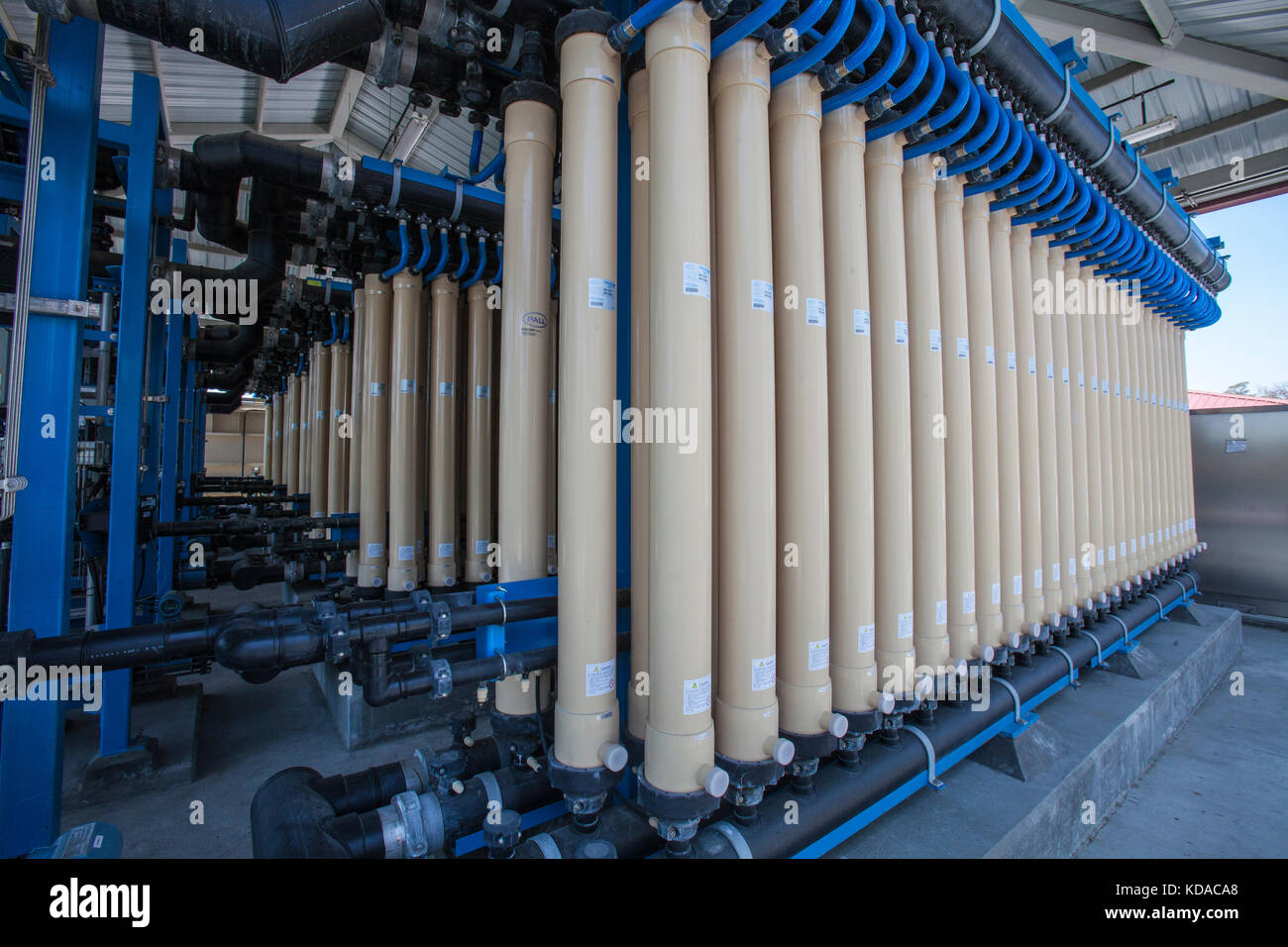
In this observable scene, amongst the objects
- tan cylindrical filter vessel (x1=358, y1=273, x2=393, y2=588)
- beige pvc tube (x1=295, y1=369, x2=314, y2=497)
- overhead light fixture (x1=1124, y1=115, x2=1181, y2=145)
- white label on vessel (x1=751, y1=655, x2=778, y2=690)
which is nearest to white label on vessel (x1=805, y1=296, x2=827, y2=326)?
white label on vessel (x1=751, y1=655, x2=778, y2=690)

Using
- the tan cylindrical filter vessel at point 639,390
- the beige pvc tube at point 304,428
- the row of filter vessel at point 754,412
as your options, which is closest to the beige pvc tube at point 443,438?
the row of filter vessel at point 754,412

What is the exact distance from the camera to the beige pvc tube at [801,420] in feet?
4.79

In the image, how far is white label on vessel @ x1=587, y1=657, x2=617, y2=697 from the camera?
1.35 metres

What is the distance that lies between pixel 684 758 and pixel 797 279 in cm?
117

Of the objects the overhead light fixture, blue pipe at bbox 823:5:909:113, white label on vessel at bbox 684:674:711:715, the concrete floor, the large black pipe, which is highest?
the overhead light fixture

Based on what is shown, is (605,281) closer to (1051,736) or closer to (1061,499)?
(1051,736)

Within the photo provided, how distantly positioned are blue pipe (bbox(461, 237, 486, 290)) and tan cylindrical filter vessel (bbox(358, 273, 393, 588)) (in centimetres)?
46

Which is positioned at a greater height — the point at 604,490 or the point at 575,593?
the point at 604,490

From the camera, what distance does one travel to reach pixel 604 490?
1.36 m

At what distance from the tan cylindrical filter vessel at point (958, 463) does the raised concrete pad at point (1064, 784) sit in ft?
1.33

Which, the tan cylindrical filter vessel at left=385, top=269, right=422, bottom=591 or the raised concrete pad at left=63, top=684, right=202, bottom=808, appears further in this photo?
the tan cylindrical filter vessel at left=385, top=269, right=422, bottom=591

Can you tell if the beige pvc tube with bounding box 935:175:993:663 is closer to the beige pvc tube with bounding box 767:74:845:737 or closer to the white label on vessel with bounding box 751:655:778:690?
the beige pvc tube with bounding box 767:74:845:737

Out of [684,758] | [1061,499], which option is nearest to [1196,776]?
[1061,499]

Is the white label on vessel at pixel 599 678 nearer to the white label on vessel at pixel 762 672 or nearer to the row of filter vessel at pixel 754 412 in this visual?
the row of filter vessel at pixel 754 412
